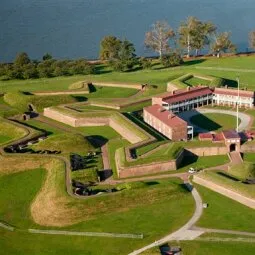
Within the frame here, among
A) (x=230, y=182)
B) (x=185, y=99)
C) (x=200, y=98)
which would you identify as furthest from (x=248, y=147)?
(x=200, y=98)

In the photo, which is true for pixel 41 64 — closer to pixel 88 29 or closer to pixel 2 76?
pixel 2 76

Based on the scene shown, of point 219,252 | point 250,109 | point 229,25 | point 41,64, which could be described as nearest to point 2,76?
point 41,64

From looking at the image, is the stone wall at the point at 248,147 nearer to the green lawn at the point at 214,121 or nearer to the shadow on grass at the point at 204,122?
the green lawn at the point at 214,121

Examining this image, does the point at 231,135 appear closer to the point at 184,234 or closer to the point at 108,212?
the point at 108,212

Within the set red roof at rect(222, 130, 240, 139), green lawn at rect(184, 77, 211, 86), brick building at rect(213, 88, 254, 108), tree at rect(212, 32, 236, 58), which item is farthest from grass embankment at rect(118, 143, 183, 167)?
tree at rect(212, 32, 236, 58)

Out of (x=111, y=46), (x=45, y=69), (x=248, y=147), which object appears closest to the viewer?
(x=248, y=147)

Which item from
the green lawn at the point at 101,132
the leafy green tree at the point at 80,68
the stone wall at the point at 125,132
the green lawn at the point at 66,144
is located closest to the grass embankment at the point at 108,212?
the green lawn at the point at 66,144
